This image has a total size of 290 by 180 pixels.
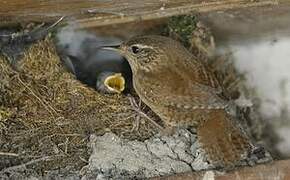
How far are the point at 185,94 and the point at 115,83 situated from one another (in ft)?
1.86

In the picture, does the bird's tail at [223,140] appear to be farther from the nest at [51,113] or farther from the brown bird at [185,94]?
the nest at [51,113]

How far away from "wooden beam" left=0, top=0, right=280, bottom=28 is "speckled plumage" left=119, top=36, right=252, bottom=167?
199mm

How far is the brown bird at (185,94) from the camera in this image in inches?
170

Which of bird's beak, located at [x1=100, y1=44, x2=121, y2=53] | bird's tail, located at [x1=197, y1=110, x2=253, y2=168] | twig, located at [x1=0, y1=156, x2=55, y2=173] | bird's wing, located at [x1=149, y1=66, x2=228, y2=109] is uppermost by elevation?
bird's beak, located at [x1=100, y1=44, x2=121, y2=53]

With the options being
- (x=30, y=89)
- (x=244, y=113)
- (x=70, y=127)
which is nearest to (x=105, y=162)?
(x=70, y=127)

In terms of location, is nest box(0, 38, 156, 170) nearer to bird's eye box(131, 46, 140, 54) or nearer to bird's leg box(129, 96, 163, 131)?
bird's leg box(129, 96, 163, 131)

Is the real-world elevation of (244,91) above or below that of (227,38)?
below

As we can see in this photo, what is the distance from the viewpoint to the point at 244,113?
5.07m

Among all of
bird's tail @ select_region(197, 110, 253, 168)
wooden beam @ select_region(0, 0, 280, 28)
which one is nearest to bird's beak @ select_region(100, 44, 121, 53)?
wooden beam @ select_region(0, 0, 280, 28)

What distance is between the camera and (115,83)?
4859 millimetres

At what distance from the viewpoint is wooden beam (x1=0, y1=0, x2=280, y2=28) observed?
4.18m

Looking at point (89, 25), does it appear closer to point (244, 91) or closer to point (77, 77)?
point (77, 77)

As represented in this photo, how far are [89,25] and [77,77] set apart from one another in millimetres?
448

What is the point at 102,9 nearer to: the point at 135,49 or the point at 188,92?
the point at 135,49
